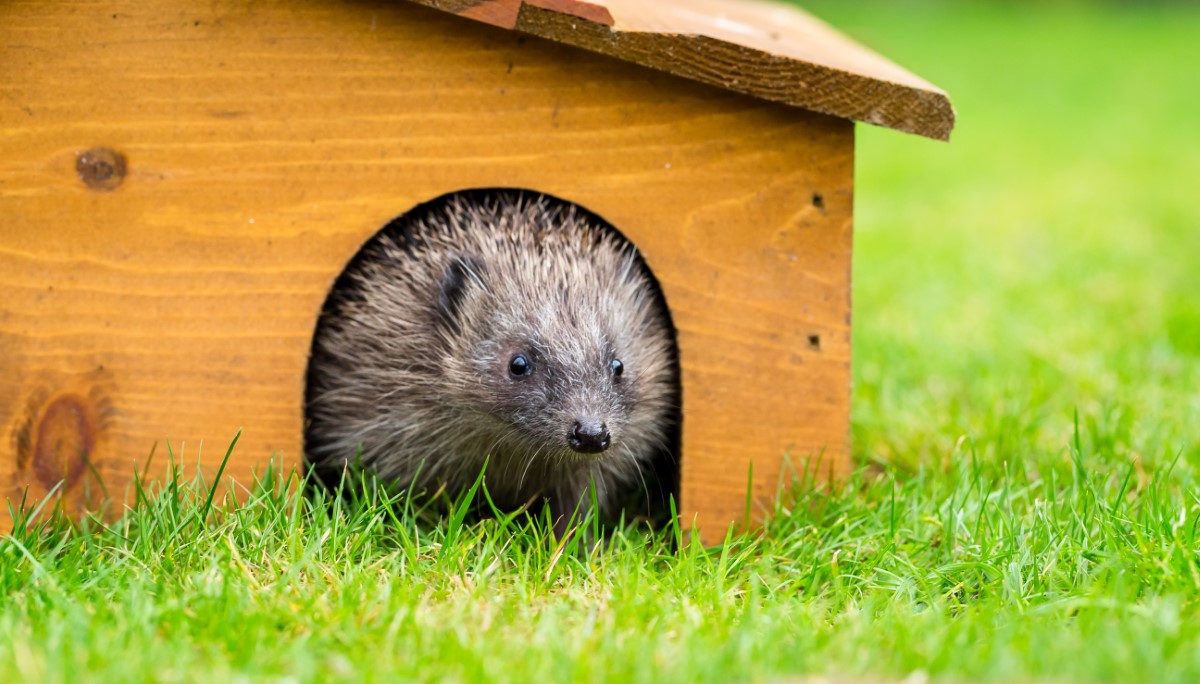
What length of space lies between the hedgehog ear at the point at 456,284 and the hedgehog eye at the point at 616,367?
56cm

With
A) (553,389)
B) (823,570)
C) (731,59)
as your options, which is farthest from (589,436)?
(731,59)

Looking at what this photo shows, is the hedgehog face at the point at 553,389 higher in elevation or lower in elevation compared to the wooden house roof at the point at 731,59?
lower

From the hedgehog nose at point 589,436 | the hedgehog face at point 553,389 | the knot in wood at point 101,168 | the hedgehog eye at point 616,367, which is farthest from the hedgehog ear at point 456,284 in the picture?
the knot in wood at point 101,168

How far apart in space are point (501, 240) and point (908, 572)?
181 centimetres

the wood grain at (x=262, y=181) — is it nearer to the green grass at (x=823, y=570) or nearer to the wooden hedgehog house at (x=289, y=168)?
the wooden hedgehog house at (x=289, y=168)

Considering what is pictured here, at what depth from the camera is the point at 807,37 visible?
523cm

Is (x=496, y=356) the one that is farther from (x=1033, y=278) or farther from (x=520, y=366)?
(x=1033, y=278)

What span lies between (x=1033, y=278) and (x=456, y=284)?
4.73 meters

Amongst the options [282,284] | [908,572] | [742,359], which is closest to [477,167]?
[282,284]

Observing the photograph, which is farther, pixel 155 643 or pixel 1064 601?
pixel 1064 601

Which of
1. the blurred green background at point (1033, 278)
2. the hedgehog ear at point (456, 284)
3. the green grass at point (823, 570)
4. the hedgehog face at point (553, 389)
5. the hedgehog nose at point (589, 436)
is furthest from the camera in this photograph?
the blurred green background at point (1033, 278)

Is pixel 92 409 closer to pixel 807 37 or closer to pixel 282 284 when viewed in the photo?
pixel 282 284

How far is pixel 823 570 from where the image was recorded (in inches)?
158

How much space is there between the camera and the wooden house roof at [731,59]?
400 cm
